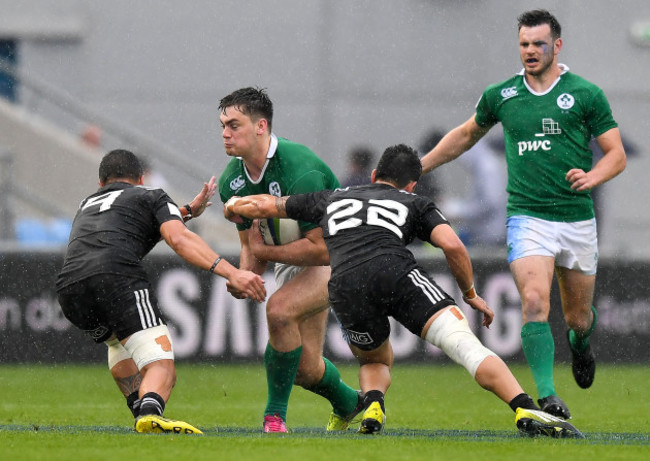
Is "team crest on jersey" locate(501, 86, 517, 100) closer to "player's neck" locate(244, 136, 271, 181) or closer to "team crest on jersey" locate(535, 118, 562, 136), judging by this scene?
"team crest on jersey" locate(535, 118, 562, 136)

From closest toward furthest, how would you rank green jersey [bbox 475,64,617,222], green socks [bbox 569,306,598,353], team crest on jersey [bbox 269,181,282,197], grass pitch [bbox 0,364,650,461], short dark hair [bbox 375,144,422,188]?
grass pitch [bbox 0,364,650,461], short dark hair [bbox 375,144,422,188], team crest on jersey [bbox 269,181,282,197], green jersey [bbox 475,64,617,222], green socks [bbox 569,306,598,353]

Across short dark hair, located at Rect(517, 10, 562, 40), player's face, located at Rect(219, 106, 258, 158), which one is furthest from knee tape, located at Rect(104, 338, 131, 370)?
short dark hair, located at Rect(517, 10, 562, 40)

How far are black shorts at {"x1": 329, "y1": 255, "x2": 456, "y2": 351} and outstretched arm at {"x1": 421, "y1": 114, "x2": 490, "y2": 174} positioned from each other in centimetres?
171

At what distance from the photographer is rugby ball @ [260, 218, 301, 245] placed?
8.13m

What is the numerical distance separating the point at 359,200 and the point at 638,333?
7.14 meters

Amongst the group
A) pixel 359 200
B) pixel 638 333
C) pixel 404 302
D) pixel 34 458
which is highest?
pixel 359 200

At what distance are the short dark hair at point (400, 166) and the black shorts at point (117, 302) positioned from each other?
1.48 m

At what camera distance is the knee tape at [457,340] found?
6.99 m

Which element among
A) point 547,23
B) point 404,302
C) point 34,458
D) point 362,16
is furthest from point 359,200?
point 362,16

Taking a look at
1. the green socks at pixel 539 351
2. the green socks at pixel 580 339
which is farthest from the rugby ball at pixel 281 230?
the green socks at pixel 580 339

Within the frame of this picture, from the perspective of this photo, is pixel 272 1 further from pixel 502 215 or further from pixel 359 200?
pixel 359 200

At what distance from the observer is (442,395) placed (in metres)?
11.0

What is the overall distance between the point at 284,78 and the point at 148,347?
47.4 ft

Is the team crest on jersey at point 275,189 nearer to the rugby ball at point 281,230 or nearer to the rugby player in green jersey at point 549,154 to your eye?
the rugby ball at point 281,230
